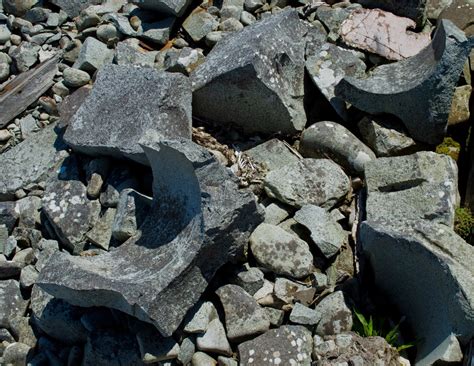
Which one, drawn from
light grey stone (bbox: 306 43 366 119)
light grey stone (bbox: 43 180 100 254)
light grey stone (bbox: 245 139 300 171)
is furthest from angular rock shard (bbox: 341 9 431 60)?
light grey stone (bbox: 43 180 100 254)

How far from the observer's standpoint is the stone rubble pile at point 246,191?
4031 millimetres

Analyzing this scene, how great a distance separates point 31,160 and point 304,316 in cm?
255

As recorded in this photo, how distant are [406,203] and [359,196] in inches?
16.1

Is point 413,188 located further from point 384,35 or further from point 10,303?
point 10,303

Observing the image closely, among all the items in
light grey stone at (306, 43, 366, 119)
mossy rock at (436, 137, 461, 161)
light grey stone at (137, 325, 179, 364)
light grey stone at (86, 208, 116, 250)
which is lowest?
light grey stone at (137, 325, 179, 364)

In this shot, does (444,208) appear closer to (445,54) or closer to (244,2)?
(445,54)

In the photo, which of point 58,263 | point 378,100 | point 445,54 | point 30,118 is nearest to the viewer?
point 58,263

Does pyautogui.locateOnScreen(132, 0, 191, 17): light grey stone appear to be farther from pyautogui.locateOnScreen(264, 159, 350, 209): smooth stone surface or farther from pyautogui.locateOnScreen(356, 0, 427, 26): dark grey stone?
pyautogui.locateOnScreen(264, 159, 350, 209): smooth stone surface

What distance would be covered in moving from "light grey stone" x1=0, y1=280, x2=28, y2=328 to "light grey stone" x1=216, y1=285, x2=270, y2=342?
4.76ft

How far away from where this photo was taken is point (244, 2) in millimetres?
5930

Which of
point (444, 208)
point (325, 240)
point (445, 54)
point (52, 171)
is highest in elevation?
point (445, 54)

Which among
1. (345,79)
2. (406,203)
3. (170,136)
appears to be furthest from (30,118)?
(406,203)

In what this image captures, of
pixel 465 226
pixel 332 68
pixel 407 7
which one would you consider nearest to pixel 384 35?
pixel 407 7

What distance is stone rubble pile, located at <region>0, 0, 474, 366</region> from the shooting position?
4.03 metres
